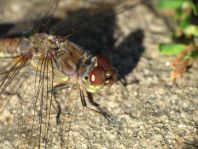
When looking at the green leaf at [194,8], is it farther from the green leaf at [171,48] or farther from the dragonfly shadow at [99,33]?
the dragonfly shadow at [99,33]

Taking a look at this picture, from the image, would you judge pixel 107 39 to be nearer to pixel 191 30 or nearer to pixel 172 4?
pixel 172 4

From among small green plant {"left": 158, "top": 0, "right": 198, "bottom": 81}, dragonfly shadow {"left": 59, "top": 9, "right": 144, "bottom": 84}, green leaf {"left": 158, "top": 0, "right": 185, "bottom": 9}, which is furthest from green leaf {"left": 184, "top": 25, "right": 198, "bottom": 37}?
dragonfly shadow {"left": 59, "top": 9, "right": 144, "bottom": 84}

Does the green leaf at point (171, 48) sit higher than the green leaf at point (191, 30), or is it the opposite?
the green leaf at point (191, 30)

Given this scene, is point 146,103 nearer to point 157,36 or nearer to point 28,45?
point 157,36

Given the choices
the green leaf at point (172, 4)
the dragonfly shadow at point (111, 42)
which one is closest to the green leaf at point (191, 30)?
the green leaf at point (172, 4)

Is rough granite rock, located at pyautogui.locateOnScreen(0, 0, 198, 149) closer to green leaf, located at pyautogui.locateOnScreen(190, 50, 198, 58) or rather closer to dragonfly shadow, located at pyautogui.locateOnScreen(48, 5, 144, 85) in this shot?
dragonfly shadow, located at pyautogui.locateOnScreen(48, 5, 144, 85)

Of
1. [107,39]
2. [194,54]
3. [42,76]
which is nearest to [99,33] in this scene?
[107,39]

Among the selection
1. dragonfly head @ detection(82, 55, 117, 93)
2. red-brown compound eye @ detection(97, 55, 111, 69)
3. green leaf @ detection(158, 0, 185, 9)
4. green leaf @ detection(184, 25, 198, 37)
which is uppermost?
green leaf @ detection(158, 0, 185, 9)
